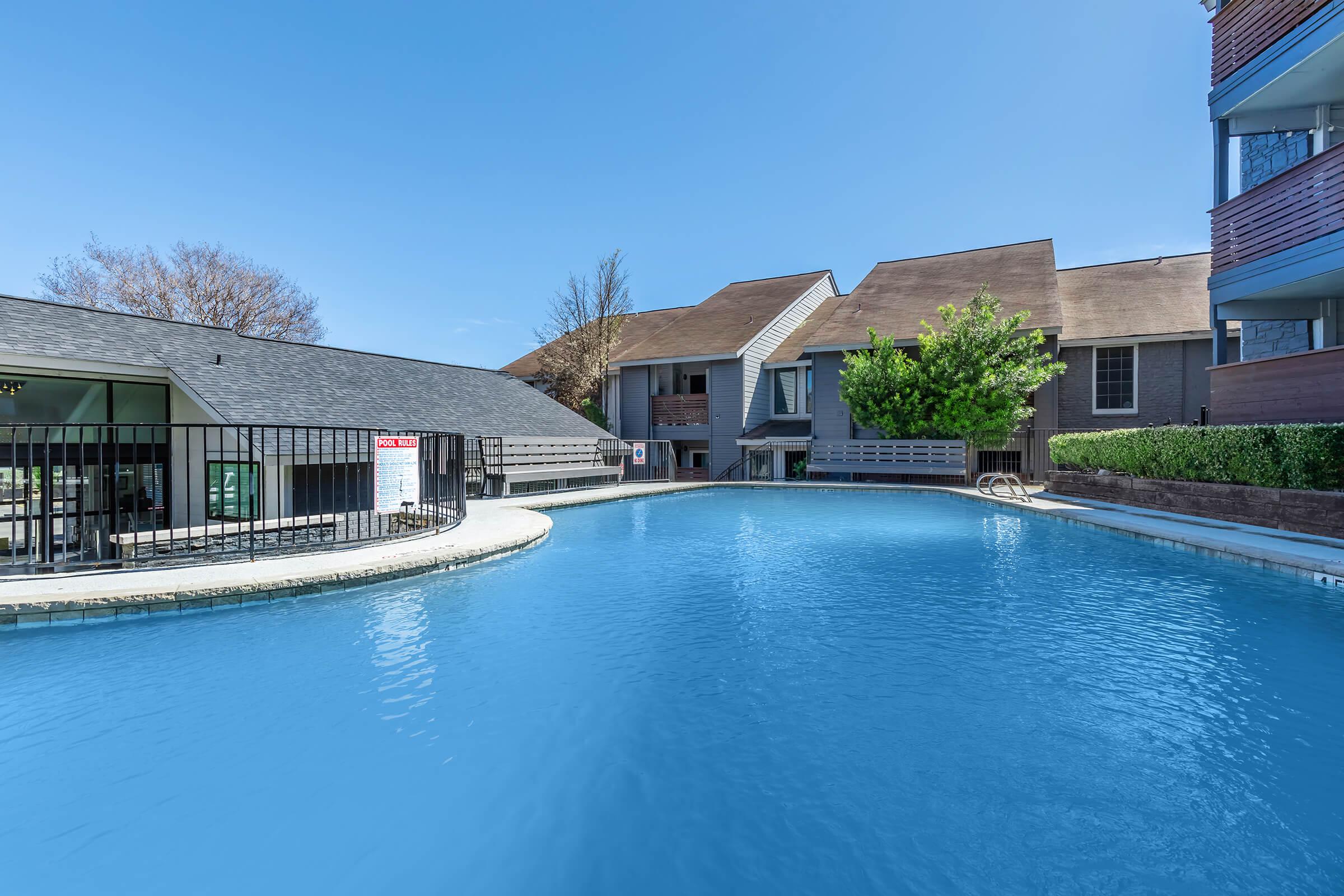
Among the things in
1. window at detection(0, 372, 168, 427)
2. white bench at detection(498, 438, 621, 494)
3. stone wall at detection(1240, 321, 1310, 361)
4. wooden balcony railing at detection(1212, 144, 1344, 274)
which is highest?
wooden balcony railing at detection(1212, 144, 1344, 274)

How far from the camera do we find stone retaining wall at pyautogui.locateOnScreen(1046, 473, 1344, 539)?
8.98 meters

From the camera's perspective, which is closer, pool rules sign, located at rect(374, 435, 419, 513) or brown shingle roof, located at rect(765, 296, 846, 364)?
pool rules sign, located at rect(374, 435, 419, 513)

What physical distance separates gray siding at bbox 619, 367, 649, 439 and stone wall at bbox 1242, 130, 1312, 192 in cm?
1944

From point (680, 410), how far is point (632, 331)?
8333 mm

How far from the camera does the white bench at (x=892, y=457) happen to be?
19.7 meters

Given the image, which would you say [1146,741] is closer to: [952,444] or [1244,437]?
[1244,437]

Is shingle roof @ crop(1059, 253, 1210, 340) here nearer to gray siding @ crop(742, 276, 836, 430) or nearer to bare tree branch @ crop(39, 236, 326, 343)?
gray siding @ crop(742, 276, 836, 430)

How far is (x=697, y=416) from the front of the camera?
1010 inches

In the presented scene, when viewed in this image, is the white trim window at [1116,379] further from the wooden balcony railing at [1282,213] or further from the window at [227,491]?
the window at [227,491]

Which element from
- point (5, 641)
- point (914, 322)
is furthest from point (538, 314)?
point (5, 641)

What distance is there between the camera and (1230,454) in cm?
1055

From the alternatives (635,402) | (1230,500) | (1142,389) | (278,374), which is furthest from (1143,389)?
(278,374)

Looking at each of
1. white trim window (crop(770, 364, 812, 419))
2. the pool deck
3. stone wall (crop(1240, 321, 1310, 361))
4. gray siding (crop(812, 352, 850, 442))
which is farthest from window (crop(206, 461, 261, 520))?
stone wall (crop(1240, 321, 1310, 361))

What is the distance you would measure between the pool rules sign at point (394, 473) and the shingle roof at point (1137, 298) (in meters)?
19.7
